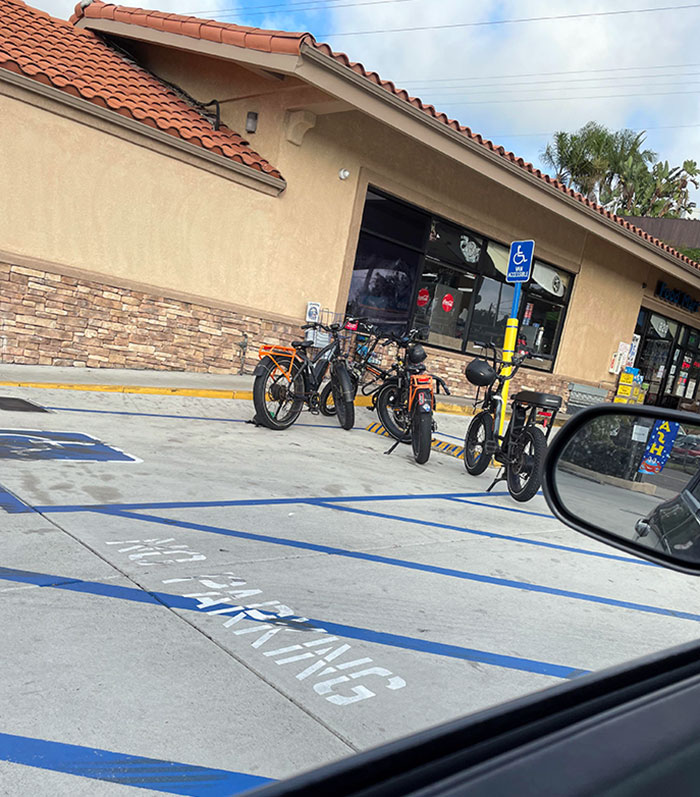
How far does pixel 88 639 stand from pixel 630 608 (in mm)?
3062

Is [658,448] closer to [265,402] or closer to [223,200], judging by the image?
[265,402]

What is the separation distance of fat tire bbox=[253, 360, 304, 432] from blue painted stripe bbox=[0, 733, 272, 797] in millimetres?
5950

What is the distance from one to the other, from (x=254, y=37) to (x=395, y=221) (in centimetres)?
442

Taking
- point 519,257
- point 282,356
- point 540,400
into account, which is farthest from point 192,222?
point 540,400

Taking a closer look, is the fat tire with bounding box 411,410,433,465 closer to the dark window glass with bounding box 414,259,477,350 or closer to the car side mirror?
the car side mirror

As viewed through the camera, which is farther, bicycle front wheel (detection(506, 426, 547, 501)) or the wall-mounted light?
the wall-mounted light

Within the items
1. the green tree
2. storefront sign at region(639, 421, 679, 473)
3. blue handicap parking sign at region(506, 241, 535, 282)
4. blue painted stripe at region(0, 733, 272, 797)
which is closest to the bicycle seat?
blue handicap parking sign at region(506, 241, 535, 282)

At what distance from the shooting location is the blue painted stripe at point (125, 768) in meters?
2.12

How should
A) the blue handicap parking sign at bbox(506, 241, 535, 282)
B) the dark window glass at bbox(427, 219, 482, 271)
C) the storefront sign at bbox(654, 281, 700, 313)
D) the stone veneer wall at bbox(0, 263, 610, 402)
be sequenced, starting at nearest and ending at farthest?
the blue handicap parking sign at bbox(506, 241, 535, 282), the stone veneer wall at bbox(0, 263, 610, 402), the dark window glass at bbox(427, 219, 482, 271), the storefront sign at bbox(654, 281, 700, 313)

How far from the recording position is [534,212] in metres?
16.4

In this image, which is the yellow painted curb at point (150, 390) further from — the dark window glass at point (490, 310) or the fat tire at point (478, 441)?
the dark window glass at point (490, 310)

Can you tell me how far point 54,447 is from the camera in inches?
231

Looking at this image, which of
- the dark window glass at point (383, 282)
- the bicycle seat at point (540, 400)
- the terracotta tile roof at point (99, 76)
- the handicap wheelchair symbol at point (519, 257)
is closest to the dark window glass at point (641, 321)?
the dark window glass at point (383, 282)

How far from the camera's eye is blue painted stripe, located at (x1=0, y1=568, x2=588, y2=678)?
10.7ft
